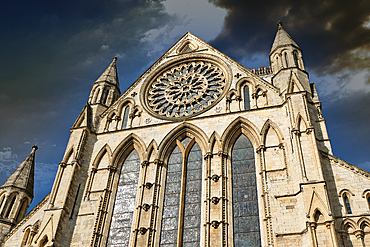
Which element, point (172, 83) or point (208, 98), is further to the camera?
point (172, 83)

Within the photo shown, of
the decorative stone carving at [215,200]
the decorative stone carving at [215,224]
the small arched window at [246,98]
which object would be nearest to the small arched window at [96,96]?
the small arched window at [246,98]

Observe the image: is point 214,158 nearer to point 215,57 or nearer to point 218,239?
point 218,239

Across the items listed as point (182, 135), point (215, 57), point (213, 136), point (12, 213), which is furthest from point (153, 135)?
point (12, 213)

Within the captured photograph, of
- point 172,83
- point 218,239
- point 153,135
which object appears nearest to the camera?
point 218,239

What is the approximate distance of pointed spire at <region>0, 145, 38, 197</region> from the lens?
64.5 ft

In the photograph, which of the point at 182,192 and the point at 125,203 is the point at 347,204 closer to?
the point at 182,192

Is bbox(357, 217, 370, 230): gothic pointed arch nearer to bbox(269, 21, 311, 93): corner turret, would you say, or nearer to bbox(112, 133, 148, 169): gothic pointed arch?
bbox(269, 21, 311, 93): corner turret

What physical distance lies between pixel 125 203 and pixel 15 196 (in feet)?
20.0

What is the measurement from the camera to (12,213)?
18922 mm

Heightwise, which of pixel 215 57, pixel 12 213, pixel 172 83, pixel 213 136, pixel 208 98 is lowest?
pixel 12 213

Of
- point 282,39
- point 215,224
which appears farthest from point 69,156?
point 282,39

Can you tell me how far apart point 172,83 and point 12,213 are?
35.1 feet

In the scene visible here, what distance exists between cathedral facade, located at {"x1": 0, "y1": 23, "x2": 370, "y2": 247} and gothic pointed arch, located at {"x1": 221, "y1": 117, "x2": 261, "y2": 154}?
5 centimetres

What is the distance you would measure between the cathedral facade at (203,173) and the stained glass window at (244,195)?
44 millimetres
